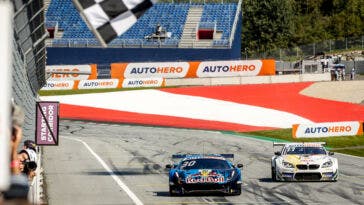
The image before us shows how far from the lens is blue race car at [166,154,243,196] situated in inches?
792

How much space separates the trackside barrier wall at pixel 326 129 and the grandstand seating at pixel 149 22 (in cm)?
2542

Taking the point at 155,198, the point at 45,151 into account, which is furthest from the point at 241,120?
the point at 155,198

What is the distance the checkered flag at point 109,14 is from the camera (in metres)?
7.96

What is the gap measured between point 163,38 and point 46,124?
47654mm

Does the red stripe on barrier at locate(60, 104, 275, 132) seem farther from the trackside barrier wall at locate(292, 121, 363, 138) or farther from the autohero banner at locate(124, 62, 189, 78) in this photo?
the autohero banner at locate(124, 62, 189, 78)

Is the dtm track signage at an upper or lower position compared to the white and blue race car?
upper

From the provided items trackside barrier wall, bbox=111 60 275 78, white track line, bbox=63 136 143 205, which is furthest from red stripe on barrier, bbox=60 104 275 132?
white track line, bbox=63 136 143 205

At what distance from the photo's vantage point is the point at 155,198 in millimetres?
20016

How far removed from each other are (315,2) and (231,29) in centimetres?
4293

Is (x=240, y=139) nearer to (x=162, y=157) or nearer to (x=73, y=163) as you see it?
(x=162, y=157)

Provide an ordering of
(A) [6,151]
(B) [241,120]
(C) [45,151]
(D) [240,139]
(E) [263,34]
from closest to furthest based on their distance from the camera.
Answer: (A) [6,151], (C) [45,151], (D) [240,139], (B) [241,120], (E) [263,34]

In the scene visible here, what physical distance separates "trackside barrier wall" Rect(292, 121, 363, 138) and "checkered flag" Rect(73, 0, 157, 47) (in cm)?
3346

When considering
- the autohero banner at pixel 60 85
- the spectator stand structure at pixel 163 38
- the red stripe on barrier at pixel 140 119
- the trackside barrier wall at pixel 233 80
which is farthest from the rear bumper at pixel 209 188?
the spectator stand structure at pixel 163 38

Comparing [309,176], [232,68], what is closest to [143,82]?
[232,68]
